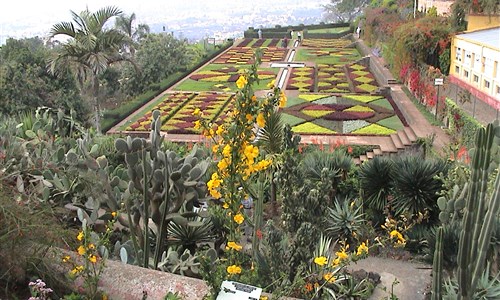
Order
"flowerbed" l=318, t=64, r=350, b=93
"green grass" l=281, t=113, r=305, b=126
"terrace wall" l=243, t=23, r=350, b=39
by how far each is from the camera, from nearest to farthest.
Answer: "green grass" l=281, t=113, r=305, b=126
"flowerbed" l=318, t=64, r=350, b=93
"terrace wall" l=243, t=23, r=350, b=39

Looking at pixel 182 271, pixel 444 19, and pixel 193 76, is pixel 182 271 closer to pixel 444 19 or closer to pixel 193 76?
pixel 444 19

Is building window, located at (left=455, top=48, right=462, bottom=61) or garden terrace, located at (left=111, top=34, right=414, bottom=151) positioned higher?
building window, located at (left=455, top=48, right=462, bottom=61)

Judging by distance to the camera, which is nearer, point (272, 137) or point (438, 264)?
point (438, 264)

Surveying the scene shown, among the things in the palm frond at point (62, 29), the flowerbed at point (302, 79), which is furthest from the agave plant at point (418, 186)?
the flowerbed at point (302, 79)

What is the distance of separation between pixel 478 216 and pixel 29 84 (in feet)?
52.6

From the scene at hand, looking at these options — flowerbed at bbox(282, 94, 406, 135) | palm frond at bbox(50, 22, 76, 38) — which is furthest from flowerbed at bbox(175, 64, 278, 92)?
palm frond at bbox(50, 22, 76, 38)

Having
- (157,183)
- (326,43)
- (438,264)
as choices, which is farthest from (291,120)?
(326,43)

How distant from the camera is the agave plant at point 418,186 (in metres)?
7.25

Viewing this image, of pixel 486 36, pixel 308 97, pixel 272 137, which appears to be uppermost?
pixel 486 36

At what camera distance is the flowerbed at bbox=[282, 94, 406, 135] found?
1441 centimetres

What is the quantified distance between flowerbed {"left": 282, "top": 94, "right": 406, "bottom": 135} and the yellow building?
7.18 feet

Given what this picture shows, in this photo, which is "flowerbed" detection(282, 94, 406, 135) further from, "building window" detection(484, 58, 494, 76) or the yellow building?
"building window" detection(484, 58, 494, 76)

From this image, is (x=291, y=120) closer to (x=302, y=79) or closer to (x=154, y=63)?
(x=302, y=79)

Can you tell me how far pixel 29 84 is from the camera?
1673 centimetres
